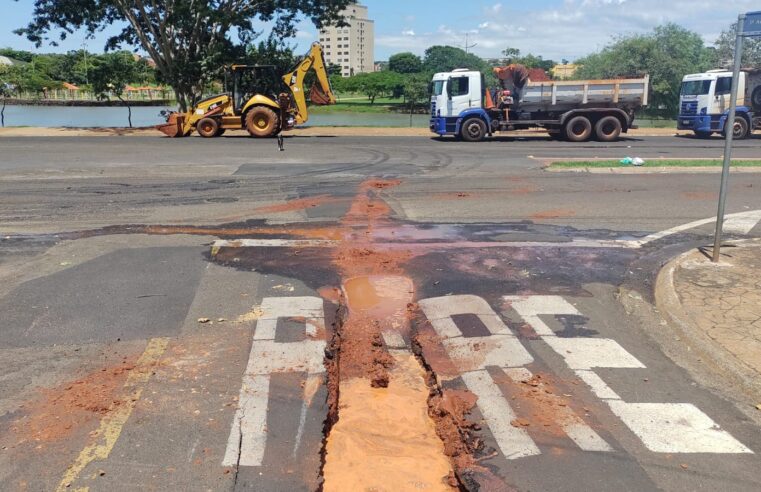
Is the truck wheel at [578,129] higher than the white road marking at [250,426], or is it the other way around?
the truck wheel at [578,129]

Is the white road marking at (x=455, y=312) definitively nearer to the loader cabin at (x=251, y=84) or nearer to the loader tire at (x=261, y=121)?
the loader tire at (x=261, y=121)

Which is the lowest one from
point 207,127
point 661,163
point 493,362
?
point 493,362

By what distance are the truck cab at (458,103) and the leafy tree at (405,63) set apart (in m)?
126

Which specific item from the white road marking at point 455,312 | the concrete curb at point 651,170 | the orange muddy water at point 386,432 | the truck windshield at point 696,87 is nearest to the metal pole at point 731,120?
the white road marking at point 455,312

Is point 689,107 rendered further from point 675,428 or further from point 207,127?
point 675,428

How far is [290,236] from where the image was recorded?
31.2ft

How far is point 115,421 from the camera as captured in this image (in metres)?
4.17

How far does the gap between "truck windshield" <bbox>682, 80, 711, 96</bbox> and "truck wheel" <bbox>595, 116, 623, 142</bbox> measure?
520 cm

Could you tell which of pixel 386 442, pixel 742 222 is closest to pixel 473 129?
pixel 742 222

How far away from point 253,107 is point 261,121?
0.65m

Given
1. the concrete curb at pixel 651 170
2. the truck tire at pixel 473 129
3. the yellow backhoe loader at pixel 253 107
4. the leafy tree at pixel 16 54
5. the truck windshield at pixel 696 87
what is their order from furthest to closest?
the leafy tree at pixel 16 54 → the truck windshield at pixel 696 87 → the yellow backhoe loader at pixel 253 107 → the truck tire at pixel 473 129 → the concrete curb at pixel 651 170

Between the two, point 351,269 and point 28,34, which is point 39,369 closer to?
point 351,269

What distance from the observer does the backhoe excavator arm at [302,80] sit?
1052 inches

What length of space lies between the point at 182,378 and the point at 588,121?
79.2ft
